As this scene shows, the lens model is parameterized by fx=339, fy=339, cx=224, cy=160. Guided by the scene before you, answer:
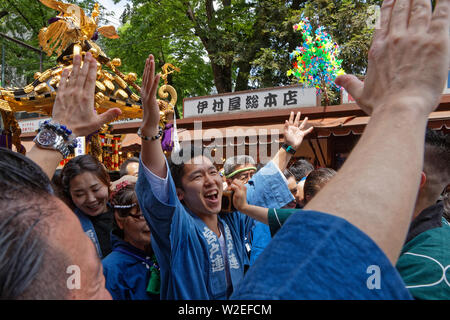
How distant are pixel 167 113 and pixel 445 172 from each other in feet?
9.98

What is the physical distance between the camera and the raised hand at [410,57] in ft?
1.61

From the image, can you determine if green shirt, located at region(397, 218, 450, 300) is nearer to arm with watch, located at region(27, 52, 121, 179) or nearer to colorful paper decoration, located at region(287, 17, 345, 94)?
arm with watch, located at region(27, 52, 121, 179)

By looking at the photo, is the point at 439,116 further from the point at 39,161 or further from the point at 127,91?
the point at 39,161

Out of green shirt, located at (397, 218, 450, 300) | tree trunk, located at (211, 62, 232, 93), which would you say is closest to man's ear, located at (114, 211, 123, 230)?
green shirt, located at (397, 218, 450, 300)

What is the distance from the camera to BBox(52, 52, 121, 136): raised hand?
1306 mm

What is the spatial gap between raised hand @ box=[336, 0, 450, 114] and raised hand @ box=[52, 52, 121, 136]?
1069mm

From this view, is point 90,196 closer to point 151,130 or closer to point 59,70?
point 151,130

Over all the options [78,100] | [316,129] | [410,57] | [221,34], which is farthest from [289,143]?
[221,34]

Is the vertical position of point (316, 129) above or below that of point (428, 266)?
above

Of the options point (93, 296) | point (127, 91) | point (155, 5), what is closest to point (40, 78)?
point (127, 91)

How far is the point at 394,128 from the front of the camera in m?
0.46

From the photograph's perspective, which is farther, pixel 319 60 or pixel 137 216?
pixel 319 60

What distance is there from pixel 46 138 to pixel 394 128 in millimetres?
1162

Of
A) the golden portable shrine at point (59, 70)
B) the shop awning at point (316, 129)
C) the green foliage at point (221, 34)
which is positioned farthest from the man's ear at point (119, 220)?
the green foliage at point (221, 34)
